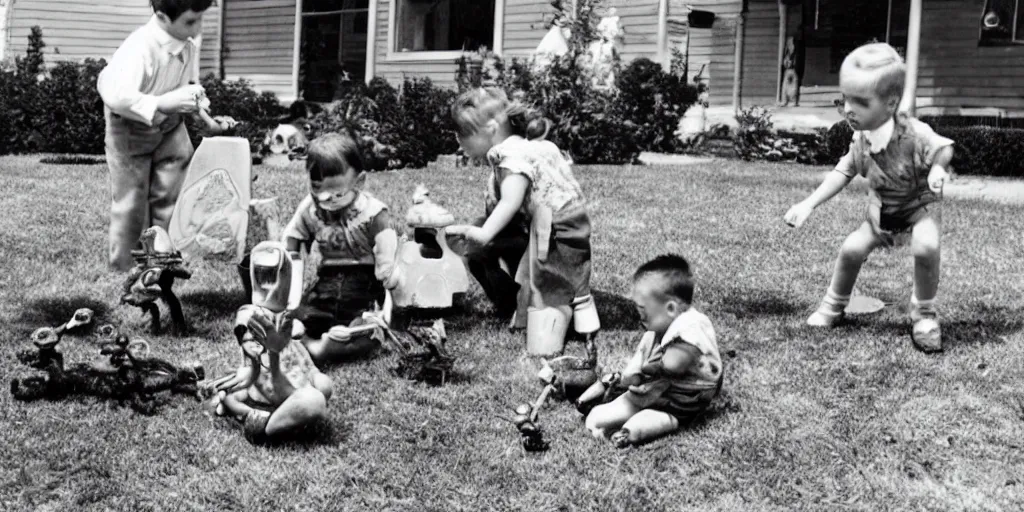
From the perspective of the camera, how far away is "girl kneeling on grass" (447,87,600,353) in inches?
193

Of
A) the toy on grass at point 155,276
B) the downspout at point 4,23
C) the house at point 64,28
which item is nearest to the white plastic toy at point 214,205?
the toy on grass at point 155,276

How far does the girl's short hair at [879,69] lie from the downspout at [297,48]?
17.6 metres

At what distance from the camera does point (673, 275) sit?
3.89m

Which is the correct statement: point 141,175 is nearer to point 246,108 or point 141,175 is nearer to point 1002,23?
point 246,108

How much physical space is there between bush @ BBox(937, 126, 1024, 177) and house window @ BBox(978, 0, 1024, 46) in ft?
7.99

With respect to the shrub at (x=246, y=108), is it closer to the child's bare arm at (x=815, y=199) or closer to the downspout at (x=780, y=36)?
the downspout at (x=780, y=36)

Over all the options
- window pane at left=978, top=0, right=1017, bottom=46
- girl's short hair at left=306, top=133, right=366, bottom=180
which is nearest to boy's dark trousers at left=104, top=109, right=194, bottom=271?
girl's short hair at left=306, top=133, right=366, bottom=180

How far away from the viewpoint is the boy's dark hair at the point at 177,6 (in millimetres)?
5270

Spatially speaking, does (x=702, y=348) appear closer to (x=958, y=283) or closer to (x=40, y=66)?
(x=958, y=283)

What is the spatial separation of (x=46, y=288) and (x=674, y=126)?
10.8m

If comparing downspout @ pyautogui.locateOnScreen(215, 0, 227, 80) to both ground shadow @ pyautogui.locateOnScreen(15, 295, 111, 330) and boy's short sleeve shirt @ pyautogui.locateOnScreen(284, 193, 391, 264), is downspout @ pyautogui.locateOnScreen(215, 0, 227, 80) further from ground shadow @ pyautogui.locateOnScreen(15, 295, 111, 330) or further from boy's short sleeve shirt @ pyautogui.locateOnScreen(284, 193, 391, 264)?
boy's short sleeve shirt @ pyautogui.locateOnScreen(284, 193, 391, 264)

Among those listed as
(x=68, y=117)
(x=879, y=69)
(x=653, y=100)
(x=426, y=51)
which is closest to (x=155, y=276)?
(x=879, y=69)

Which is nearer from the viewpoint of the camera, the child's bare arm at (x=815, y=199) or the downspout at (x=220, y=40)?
the child's bare arm at (x=815, y=199)

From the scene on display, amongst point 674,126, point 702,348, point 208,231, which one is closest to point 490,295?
point 208,231
